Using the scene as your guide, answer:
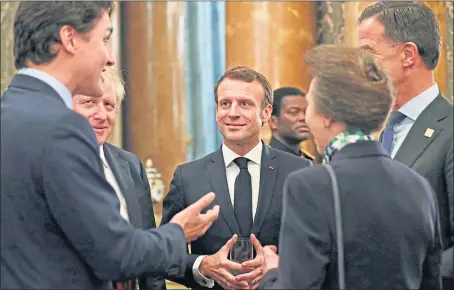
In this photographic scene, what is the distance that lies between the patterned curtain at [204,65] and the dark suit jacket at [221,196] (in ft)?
9.03

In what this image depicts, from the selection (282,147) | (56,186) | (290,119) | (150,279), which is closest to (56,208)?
(56,186)

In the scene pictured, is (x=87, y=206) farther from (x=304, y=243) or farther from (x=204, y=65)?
(x=204, y=65)

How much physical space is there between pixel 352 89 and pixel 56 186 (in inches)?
38.7

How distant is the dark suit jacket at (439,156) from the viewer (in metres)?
2.99

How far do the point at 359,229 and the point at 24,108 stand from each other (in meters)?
1.12

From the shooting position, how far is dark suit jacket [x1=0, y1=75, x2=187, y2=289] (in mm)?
2381

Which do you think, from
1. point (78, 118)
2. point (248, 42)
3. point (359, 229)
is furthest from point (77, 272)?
point (248, 42)

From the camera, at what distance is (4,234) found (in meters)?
2.44

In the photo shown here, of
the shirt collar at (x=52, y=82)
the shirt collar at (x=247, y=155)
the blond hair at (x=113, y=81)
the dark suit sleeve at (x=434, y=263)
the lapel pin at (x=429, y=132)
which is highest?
the shirt collar at (x=52, y=82)

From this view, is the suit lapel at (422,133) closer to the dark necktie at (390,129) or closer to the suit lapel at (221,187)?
the dark necktie at (390,129)

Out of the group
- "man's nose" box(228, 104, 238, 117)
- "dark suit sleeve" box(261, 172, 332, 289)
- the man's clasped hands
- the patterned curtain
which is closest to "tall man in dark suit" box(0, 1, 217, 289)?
"dark suit sleeve" box(261, 172, 332, 289)

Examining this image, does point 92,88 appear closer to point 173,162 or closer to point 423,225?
point 423,225

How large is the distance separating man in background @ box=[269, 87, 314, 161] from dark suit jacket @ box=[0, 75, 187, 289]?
12.0 feet

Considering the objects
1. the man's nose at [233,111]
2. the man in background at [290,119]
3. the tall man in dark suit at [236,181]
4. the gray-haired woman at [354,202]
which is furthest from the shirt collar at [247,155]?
the man in background at [290,119]
